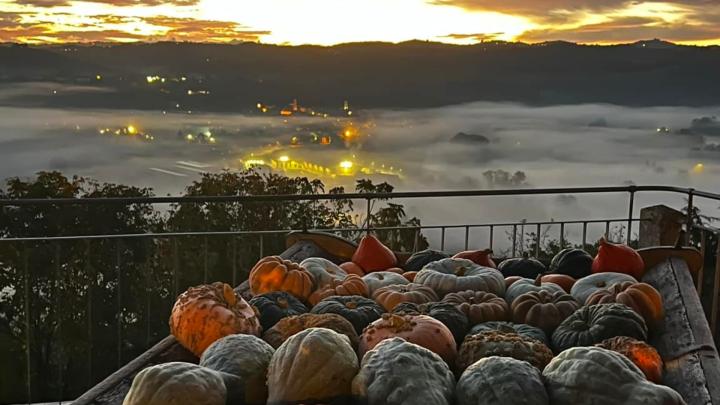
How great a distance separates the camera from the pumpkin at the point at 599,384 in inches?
89.0

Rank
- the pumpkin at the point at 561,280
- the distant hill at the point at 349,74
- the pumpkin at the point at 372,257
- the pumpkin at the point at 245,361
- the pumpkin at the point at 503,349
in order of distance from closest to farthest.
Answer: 1. the pumpkin at the point at 245,361
2. the pumpkin at the point at 503,349
3. the pumpkin at the point at 561,280
4. the pumpkin at the point at 372,257
5. the distant hill at the point at 349,74

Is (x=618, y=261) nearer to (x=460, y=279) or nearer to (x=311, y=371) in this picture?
(x=460, y=279)

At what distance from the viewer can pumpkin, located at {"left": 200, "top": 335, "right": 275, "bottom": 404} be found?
2398 mm

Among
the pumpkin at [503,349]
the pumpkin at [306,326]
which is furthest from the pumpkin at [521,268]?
the pumpkin at [306,326]

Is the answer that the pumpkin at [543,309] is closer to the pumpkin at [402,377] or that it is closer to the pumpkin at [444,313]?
the pumpkin at [444,313]

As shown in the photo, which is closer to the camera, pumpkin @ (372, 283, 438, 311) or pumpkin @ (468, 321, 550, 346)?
pumpkin @ (468, 321, 550, 346)

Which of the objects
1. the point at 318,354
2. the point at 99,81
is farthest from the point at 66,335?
the point at 318,354

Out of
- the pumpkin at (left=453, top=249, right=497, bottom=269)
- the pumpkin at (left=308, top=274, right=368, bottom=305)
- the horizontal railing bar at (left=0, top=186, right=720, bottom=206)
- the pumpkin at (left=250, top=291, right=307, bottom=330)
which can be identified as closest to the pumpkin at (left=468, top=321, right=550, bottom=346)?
the pumpkin at (left=308, top=274, right=368, bottom=305)

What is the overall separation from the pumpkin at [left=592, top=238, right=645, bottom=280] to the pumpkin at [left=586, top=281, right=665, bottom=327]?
0.55 metres

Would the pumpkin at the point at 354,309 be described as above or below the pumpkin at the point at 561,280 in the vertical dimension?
above

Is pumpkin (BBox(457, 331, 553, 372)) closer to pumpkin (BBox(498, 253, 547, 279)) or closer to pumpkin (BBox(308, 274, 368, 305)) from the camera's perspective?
pumpkin (BBox(308, 274, 368, 305))

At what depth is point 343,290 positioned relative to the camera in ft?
11.1

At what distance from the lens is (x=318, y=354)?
91.7 inches

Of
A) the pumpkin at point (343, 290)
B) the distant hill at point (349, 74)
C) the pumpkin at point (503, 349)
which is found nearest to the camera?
the pumpkin at point (503, 349)
